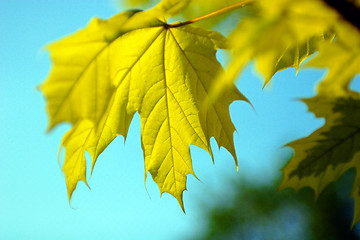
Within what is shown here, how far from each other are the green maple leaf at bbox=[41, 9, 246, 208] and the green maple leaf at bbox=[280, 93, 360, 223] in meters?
0.23

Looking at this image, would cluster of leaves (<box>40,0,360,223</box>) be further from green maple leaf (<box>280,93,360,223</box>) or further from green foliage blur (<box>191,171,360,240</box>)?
green foliage blur (<box>191,171,360,240</box>)

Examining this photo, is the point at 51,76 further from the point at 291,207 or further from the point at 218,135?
the point at 291,207

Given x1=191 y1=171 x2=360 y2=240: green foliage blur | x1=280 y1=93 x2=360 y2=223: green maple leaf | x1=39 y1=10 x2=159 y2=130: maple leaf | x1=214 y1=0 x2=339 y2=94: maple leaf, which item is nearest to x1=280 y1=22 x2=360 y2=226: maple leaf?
x1=280 y1=93 x2=360 y2=223: green maple leaf

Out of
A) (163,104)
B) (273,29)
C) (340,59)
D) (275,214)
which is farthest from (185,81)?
(275,214)

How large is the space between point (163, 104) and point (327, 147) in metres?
A: 0.51

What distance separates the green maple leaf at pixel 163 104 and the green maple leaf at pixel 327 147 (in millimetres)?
227

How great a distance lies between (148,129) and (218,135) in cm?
22

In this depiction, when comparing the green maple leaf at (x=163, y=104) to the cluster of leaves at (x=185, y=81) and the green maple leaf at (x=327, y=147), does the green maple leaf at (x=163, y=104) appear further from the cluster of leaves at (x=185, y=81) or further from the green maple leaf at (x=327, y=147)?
the green maple leaf at (x=327, y=147)

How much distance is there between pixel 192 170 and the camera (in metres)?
1.15

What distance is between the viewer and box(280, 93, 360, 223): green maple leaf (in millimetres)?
830

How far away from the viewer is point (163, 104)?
3.74 ft

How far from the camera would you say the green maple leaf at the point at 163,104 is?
1023 mm

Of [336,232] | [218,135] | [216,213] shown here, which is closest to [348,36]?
[218,135]

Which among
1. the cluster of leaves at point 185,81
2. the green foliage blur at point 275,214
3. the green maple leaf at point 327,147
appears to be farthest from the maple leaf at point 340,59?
the green foliage blur at point 275,214
